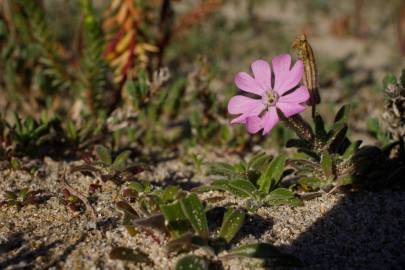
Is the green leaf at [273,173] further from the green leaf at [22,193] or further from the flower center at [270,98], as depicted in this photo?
the green leaf at [22,193]

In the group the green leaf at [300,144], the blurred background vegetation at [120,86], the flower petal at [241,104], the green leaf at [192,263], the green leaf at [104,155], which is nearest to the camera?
the green leaf at [192,263]

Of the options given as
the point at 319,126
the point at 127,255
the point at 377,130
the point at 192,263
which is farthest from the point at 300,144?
the point at 127,255

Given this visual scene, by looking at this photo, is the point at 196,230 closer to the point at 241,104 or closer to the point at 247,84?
the point at 241,104

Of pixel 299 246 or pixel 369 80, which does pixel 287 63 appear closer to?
pixel 299 246

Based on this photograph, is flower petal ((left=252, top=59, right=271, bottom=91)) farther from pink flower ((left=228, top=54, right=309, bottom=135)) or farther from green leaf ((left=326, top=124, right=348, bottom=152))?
green leaf ((left=326, top=124, right=348, bottom=152))

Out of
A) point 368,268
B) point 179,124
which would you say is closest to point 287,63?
point 368,268

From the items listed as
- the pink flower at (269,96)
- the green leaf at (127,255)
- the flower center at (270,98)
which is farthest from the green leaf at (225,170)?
the green leaf at (127,255)

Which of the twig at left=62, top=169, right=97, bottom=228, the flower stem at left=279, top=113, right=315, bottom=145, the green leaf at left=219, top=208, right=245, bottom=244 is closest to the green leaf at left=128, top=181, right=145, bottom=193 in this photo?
the twig at left=62, top=169, right=97, bottom=228
